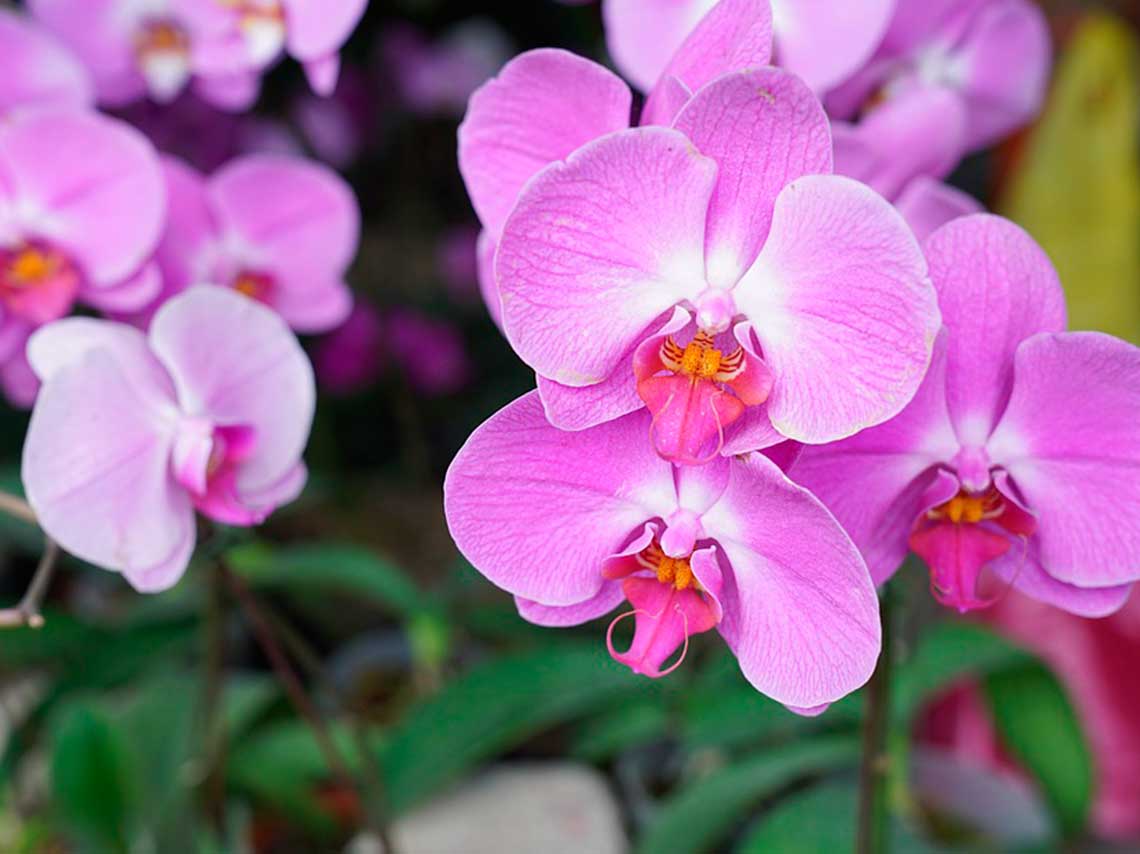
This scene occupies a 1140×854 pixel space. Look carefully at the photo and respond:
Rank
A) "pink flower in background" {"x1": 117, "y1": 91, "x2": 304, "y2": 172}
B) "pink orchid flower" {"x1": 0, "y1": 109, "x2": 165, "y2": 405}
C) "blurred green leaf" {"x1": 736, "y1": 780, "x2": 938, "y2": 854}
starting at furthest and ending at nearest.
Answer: "pink flower in background" {"x1": 117, "y1": 91, "x2": 304, "y2": 172} → "blurred green leaf" {"x1": 736, "y1": 780, "x2": 938, "y2": 854} → "pink orchid flower" {"x1": 0, "y1": 109, "x2": 165, "y2": 405}

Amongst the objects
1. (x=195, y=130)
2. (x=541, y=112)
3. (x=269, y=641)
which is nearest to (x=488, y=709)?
(x=269, y=641)

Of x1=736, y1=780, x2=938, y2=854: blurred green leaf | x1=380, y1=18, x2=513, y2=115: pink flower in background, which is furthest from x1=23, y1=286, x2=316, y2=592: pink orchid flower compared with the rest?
x1=380, y1=18, x2=513, y2=115: pink flower in background

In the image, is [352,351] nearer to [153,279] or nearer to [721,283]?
[153,279]

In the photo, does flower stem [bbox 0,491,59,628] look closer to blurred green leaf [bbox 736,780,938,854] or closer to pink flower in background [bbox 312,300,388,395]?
blurred green leaf [bbox 736,780,938,854]

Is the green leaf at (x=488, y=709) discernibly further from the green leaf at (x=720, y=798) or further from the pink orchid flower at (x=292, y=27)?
the pink orchid flower at (x=292, y=27)

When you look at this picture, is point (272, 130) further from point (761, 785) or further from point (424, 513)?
point (761, 785)

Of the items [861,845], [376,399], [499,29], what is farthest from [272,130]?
[861,845]
